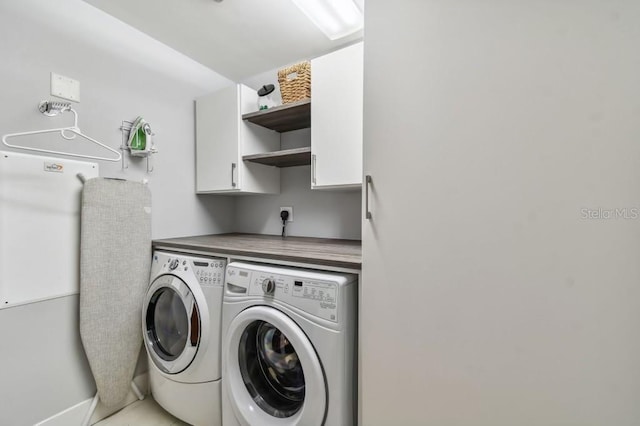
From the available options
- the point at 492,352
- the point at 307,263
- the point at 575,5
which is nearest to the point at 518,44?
the point at 575,5

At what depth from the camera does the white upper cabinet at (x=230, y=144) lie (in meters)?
1.86

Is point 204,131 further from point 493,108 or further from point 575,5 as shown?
point 575,5

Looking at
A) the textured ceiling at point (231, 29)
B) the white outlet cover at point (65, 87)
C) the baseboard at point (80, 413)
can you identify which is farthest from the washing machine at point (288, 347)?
the textured ceiling at point (231, 29)

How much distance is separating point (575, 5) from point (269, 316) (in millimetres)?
1326

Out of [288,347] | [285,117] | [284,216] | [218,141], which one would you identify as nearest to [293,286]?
[288,347]

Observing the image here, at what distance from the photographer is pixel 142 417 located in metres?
1.53

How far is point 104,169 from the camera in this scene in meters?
1.56

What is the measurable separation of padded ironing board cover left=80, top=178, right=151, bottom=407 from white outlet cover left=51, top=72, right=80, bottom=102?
0.47 meters

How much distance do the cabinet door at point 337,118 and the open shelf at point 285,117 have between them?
6.0 inches

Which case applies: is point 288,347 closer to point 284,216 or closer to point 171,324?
point 171,324

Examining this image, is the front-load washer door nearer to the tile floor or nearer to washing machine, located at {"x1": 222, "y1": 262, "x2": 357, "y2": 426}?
washing machine, located at {"x1": 222, "y1": 262, "x2": 357, "y2": 426}

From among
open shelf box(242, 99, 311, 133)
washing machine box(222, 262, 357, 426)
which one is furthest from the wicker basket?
washing machine box(222, 262, 357, 426)

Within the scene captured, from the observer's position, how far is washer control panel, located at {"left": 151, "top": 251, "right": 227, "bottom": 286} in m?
1.37

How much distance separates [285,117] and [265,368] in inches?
61.1
